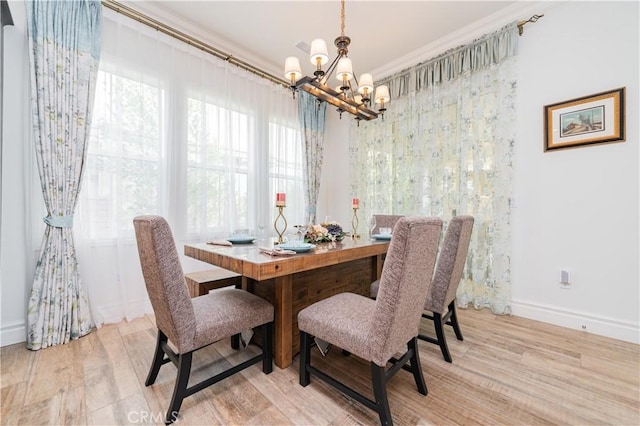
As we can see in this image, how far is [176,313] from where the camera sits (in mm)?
1205

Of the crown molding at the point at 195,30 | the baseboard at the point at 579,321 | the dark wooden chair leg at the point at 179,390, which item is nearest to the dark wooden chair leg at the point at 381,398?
the dark wooden chair leg at the point at 179,390

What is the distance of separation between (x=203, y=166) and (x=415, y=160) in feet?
8.34

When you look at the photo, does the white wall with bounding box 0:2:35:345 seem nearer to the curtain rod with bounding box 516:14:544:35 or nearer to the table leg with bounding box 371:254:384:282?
the table leg with bounding box 371:254:384:282

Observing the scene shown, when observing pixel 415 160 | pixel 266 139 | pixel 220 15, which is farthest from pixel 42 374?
pixel 415 160

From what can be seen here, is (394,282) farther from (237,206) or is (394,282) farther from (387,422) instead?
(237,206)

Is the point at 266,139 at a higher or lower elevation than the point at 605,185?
higher

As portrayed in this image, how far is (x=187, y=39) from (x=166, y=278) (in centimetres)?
276

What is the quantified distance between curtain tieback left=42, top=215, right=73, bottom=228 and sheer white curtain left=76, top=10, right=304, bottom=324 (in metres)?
0.11

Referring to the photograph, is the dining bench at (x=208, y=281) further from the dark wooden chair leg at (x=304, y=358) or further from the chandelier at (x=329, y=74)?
the chandelier at (x=329, y=74)

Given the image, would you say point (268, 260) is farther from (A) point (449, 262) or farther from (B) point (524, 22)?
(B) point (524, 22)

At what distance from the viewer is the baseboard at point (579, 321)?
2062mm

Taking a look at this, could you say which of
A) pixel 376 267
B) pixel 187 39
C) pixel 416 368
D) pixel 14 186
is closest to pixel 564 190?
pixel 376 267

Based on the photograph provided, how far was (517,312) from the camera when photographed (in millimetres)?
2580

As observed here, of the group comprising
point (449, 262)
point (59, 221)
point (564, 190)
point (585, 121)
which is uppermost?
point (585, 121)
